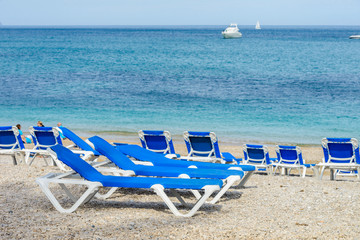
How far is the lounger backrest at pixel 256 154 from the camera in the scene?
34.7 feet

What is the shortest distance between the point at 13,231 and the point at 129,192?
2305mm

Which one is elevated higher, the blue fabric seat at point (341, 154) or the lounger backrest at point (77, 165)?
the lounger backrest at point (77, 165)

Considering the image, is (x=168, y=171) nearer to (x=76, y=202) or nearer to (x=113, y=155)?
(x=113, y=155)

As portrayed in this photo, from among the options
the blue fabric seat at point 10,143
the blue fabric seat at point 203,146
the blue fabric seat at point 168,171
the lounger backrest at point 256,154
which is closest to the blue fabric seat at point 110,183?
the blue fabric seat at point 168,171

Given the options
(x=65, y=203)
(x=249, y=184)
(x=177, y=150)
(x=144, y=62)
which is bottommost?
(x=144, y=62)

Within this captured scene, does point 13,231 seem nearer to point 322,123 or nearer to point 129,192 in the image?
point 129,192

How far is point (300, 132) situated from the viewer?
2031 centimetres

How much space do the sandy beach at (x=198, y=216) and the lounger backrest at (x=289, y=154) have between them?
299 cm

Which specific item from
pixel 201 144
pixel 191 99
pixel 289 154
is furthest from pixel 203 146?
pixel 191 99

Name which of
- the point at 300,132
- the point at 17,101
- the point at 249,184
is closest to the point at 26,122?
the point at 17,101

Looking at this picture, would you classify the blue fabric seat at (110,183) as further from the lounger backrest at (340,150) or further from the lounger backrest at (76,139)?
the lounger backrest at (340,150)

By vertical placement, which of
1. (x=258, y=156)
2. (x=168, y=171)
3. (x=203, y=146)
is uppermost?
(x=168, y=171)

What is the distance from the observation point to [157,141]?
32.6 feet

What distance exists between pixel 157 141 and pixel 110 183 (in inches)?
157
